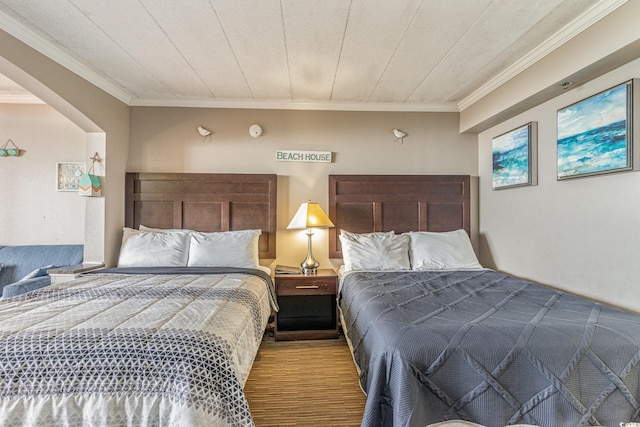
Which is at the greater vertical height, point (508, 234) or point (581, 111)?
point (581, 111)

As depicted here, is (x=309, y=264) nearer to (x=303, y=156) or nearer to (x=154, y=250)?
(x=303, y=156)

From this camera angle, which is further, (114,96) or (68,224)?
(68,224)

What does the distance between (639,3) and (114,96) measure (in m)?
4.04

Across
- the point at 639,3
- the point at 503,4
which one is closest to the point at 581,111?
the point at 639,3

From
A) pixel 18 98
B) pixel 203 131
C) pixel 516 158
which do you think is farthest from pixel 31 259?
pixel 516 158

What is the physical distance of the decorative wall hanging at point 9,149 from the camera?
3223 mm

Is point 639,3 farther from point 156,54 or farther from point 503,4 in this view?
point 156,54

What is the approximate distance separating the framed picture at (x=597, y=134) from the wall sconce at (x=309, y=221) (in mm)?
1993

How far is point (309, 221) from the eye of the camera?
295cm

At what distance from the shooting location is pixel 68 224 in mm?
3297

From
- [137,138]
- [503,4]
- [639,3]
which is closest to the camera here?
[639,3]

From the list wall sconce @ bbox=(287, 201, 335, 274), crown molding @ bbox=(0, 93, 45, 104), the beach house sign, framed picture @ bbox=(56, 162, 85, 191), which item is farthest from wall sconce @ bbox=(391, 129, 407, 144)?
crown molding @ bbox=(0, 93, 45, 104)

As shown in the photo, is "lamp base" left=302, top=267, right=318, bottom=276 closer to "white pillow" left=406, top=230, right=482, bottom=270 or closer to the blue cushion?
"white pillow" left=406, top=230, right=482, bottom=270

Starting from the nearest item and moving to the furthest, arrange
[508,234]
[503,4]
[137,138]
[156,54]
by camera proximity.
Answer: [503,4], [156,54], [508,234], [137,138]
